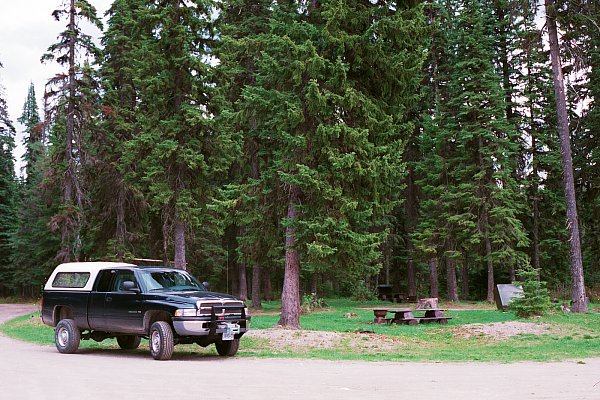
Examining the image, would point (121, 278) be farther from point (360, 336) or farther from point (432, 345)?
point (432, 345)

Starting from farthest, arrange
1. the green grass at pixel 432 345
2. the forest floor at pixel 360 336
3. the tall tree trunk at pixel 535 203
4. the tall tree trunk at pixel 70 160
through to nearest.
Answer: the tall tree trunk at pixel 535 203, the tall tree trunk at pixel 70 160, the forest floor at pixel 360 336, the green grass at pixel 432 345

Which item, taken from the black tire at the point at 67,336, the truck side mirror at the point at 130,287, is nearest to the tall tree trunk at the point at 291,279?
the truck side mirror at the point at 130,287

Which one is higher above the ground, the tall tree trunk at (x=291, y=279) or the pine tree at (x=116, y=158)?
the pine tree at (x=116, y=158)

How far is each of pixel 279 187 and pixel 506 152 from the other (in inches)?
746

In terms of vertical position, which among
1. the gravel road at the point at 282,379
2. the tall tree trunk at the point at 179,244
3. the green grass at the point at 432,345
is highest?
the tall tree trunk at the point at 179,244

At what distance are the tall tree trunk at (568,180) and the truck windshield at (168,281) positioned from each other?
1659 cm

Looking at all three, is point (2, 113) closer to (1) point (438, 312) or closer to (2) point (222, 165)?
(2) point (222, 165)

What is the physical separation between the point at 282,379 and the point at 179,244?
58.0 feet

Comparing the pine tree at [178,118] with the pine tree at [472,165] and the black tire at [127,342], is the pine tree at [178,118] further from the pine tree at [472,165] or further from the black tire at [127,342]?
the pine tree at [472,165]

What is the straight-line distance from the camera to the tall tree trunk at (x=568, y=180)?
939 inches

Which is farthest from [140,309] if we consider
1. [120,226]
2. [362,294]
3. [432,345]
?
[362,294]

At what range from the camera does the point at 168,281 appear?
13711mm

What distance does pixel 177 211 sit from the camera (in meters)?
25.6

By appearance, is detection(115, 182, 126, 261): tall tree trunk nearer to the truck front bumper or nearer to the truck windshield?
the truck windshield
